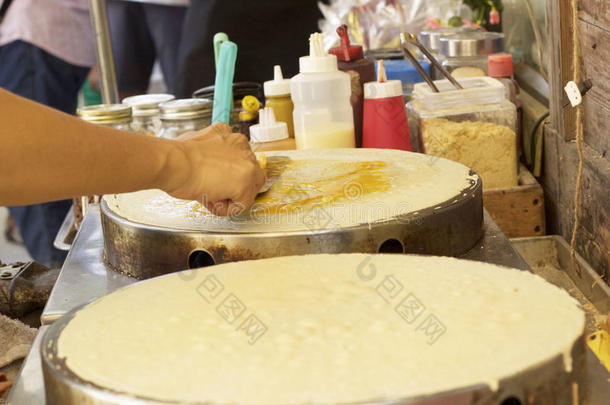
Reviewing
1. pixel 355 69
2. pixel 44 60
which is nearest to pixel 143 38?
pixel 44 60

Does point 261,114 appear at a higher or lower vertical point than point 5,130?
lower

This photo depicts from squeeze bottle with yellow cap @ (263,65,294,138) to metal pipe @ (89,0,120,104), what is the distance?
1201 mm

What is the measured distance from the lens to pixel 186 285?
40.1 inches

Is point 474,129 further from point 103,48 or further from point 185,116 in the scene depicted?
point 103,48

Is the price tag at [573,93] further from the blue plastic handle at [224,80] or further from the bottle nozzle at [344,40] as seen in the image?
the blue plastic handle at [224,80]

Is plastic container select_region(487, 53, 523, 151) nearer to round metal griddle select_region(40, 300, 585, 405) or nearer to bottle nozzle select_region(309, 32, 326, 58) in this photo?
bottle nozzle select_region(309, 32, 326, 58)

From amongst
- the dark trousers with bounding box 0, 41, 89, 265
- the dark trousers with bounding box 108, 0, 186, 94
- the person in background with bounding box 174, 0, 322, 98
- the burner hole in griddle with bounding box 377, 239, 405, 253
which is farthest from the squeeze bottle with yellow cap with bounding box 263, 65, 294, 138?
the dark trousers with bounding box 108, 0, 186, 94

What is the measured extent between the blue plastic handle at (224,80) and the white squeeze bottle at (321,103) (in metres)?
0.16

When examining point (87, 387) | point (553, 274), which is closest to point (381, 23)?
point (553, 274)

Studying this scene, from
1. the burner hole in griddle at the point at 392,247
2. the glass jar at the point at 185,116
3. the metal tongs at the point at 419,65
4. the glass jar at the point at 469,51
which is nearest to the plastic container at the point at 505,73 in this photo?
the glass jar at the point at 469,51

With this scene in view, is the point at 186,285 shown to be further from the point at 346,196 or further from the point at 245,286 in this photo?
the point at 346,196

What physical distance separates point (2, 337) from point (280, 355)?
0.79 meters

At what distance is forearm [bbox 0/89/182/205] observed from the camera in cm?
90

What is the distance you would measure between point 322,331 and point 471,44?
6.12 ft
